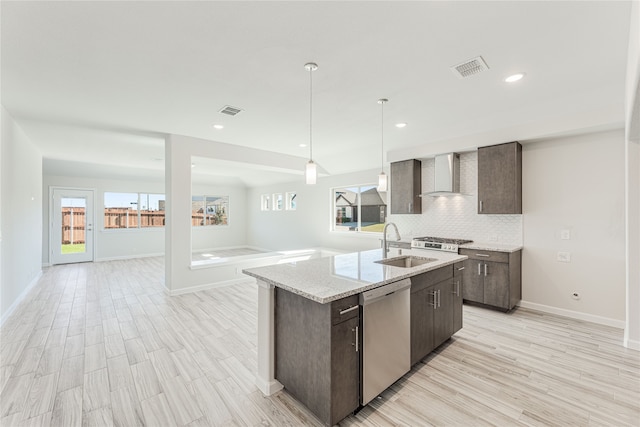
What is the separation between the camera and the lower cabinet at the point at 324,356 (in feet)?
5.82

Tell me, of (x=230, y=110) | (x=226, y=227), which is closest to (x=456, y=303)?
(x=230, y=110)

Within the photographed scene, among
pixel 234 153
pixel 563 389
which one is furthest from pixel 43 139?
pixel 563 389

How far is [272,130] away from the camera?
174 inches

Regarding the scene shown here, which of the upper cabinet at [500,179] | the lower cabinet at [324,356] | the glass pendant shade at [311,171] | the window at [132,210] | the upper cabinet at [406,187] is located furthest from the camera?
the window at [132,210]

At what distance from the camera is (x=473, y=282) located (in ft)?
13.1

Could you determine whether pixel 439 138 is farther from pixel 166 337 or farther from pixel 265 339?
pixel 166 337

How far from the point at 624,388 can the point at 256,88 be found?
4.16m

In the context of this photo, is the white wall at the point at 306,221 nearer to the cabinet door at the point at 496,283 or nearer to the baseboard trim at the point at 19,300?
the cabinet door at the point at 496,283

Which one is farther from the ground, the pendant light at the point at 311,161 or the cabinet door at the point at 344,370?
the pendant light at the point at 311,161

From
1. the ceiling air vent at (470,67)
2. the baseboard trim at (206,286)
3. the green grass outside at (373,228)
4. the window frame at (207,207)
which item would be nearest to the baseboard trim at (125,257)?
the window frame at (207,207)

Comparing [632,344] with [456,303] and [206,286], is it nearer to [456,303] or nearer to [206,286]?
[456,303]

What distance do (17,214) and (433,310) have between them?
5.95m

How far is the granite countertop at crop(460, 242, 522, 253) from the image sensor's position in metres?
3.75

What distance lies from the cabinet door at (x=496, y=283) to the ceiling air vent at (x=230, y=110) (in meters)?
3.93
